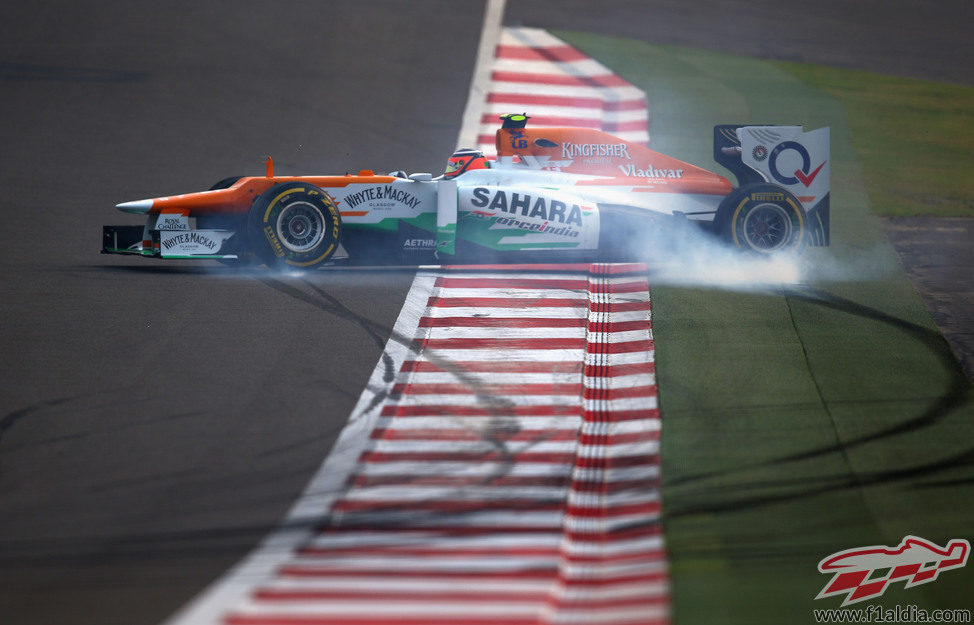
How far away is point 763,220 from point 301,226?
5403 millimetres

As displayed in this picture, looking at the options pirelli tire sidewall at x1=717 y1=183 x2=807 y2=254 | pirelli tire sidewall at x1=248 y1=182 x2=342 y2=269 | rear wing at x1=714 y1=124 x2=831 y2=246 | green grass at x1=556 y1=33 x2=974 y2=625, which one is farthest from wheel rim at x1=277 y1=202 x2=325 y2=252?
rear wing at x1=714 y1=124 x2=831 y2=246

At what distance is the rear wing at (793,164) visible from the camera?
42.7 ft

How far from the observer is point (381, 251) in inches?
474

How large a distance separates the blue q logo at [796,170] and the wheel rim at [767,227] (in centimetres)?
51

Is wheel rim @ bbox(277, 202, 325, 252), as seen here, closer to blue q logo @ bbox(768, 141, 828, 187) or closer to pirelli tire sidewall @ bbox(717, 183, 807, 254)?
pirelli tire sidewall @ bbox(717, 183, 807, 254)

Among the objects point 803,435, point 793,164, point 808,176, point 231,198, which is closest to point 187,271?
point 231,198

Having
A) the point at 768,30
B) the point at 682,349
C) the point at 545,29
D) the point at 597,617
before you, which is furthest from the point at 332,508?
the point at 768,30

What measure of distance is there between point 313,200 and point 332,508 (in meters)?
5.03

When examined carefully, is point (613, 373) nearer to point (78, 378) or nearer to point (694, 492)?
point (694, 492)

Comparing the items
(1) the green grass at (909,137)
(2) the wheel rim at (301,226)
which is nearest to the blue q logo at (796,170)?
(1) the green grass at (909,137)

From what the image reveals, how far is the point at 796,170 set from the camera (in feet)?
42.7

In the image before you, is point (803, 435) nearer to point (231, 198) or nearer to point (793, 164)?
point (793, 164)

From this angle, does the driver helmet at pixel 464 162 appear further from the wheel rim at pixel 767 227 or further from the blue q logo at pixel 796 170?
the blue q logo at pixel 796 170

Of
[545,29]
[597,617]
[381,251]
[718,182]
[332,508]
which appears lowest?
[597,617]
